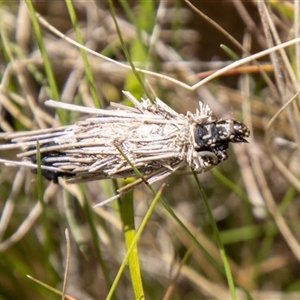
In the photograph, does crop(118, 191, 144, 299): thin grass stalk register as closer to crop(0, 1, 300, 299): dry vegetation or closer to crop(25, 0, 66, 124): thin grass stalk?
crop(25, 0, 66, 124): thin grass stalk

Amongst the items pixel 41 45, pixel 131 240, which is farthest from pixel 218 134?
pixel 41 45

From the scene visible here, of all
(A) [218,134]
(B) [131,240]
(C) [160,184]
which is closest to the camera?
(A) [218,134]

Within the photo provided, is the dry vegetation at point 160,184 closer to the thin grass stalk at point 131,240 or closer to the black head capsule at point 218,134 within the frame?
the thin grass stalk at point 131,240

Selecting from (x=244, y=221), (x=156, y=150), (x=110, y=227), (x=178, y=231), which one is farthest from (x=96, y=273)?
(x=156, y=150)

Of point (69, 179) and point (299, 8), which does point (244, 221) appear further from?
point (69, 179)

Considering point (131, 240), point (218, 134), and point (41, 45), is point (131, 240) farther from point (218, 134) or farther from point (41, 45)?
point (41, 45)

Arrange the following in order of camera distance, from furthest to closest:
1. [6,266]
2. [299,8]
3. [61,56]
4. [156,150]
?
[61,56] → [6,266] → [299,8] → [156,150]
